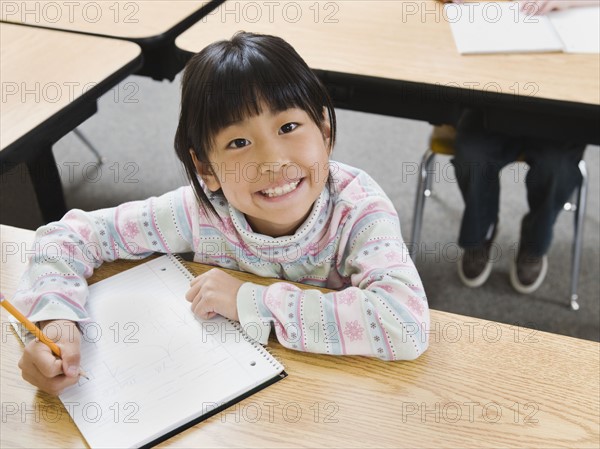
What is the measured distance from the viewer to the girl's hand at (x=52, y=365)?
79 cm

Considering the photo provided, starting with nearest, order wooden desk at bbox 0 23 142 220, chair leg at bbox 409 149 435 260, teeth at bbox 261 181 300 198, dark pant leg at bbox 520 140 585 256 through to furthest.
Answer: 1. teeth at bbox 261 181 300 198
2. wooden desk at bbox 0 23 142 220
3. dark pant leg at bbox 520 140 585 256
4. chair leg at bbox 409 149 435 260

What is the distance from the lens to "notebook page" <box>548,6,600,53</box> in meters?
1.52

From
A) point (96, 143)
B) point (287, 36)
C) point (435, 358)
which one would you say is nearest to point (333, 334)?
point (435, 358)

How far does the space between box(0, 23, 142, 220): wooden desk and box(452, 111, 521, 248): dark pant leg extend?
2.88 feet

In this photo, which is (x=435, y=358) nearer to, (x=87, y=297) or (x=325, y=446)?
(x=325, y=446)

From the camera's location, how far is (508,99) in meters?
1.37

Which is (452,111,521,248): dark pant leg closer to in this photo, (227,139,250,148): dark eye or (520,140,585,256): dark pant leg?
(520,140,585,256): dark pant leg

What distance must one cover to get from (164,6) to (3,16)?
415 millimetres

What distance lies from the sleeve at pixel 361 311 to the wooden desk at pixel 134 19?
2.98ft

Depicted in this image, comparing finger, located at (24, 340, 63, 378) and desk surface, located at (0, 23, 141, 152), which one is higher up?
desk surface, located at (0, 23, 141, 152)

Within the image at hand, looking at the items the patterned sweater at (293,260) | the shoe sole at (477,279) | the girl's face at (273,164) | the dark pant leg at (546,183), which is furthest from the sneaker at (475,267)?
the girl's face at (273,164)

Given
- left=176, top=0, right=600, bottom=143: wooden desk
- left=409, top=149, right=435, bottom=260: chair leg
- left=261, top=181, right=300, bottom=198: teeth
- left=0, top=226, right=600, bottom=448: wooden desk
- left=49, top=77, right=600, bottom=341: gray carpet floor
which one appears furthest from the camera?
left=49, top=77, right=600, bottom=341: gray carpet floor

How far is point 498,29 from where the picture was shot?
5.24ft

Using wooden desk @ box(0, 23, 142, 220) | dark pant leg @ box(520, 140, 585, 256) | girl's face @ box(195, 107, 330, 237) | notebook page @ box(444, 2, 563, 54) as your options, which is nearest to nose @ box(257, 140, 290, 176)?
girl's face @ box(195, 107, 330, 237)
